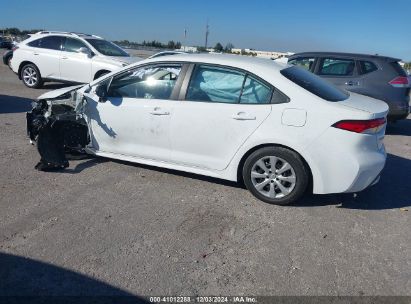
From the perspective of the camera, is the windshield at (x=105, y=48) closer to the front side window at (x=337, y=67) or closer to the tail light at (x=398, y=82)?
the front side window at (x=337, y=67)

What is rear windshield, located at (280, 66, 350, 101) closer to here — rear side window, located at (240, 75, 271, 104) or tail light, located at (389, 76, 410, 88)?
rear side window, located at (240, 75, 271, 104)

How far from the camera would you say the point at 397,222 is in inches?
164

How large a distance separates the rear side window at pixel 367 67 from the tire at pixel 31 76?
9.17m

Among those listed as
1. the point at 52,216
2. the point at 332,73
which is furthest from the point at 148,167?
the point at 332,73

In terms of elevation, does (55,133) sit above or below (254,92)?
below

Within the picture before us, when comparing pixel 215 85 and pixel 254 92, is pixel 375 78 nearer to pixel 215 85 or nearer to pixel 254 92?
pixel 254 92

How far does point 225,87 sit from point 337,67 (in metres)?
5.15

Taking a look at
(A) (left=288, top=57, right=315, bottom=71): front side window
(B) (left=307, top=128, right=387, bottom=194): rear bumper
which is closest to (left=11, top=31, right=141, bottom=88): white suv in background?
(A) (left=288, top=57, right=315, bottom=71): front side window

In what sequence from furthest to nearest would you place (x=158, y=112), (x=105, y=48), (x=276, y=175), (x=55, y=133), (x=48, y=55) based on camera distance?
(x=105, y=48) → (x=48, y=55) → (x=55, y=133) → (x=158, y=112) → (x=276, y=175)

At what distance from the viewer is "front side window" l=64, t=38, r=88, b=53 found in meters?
11.2

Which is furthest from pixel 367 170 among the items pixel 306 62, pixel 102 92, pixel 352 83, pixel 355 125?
pixel 306 62

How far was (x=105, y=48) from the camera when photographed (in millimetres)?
11609

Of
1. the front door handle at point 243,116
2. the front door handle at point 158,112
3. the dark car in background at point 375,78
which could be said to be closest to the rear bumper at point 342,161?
the front door handle at point 243,116

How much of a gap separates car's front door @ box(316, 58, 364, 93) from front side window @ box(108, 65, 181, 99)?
501 centimetres
